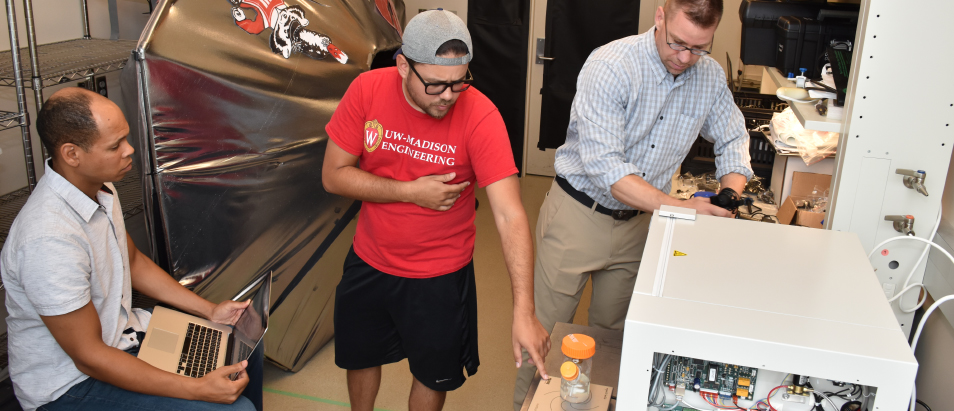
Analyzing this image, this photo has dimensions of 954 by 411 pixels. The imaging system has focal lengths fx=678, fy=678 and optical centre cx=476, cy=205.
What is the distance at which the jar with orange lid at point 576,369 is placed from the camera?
48.3 inches

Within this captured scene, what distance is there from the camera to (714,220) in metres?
1.39

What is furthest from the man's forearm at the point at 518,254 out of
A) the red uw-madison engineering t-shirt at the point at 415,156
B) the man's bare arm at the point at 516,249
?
the red uw-madison engineering t-shirt at the point at 415,156

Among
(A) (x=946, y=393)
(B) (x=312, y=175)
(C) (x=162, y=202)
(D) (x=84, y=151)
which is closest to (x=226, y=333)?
(C) (x=162, y=202)

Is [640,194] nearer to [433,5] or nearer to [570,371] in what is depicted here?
[570,371]

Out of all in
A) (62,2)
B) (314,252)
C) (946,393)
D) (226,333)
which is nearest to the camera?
(946,393)

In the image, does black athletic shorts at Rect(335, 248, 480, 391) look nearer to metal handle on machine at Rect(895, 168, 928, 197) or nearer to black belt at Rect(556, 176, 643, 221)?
black belt at Rect(556, 176, 643, 221)

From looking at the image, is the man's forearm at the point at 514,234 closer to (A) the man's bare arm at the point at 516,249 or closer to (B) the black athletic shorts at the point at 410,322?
(A) the man's bare arm at the point at 516,249

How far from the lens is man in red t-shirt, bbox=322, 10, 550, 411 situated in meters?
1.61

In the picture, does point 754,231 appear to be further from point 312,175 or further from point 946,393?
point 312,175

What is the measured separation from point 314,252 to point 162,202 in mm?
669

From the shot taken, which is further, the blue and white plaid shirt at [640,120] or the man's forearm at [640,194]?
the blue and white plaid shirt at [640,120]

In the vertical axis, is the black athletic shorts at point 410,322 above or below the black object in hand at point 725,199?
below

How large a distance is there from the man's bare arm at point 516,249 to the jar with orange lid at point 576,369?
0.37 ft

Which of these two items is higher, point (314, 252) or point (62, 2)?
point (62, 2)
